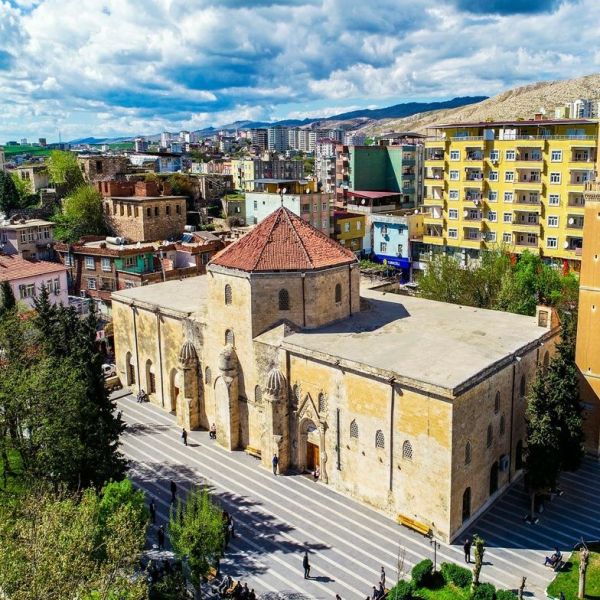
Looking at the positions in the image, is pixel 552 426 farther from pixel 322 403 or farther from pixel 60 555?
pixel 60 555

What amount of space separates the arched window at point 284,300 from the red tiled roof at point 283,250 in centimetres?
131

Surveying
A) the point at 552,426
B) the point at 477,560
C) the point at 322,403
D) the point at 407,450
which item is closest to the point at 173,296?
the point at 322,403

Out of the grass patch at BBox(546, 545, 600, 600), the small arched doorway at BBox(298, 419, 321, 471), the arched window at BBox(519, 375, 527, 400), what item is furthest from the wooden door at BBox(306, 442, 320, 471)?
the grass patch at BBox(546, 545, 600, 600)

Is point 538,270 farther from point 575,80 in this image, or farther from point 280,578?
point 575,80

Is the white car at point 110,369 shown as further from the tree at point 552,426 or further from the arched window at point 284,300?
the tree at point 552,426

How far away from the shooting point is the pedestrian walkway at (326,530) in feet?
86.1

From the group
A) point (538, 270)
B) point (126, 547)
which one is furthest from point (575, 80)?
point (126, 547)

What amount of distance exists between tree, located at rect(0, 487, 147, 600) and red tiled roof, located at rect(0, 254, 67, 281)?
1344 inches

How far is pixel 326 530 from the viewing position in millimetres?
29375

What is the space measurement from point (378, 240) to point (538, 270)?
2706 centimetres

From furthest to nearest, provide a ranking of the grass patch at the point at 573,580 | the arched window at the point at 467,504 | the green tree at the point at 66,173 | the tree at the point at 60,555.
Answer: the green tree at the point at 66,173 < the arched window at the point at 467,504 < the grass patch at the point at 573,580 < the tree at the point at 60,555

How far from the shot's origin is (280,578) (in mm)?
26453

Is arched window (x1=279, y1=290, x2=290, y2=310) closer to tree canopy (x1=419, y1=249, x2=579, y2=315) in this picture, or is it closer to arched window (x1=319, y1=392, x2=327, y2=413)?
arched window (x1=319, y1=392, x2=327, y2=413)

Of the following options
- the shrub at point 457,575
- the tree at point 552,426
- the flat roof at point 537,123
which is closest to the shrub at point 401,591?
the shrub at point 457,575
